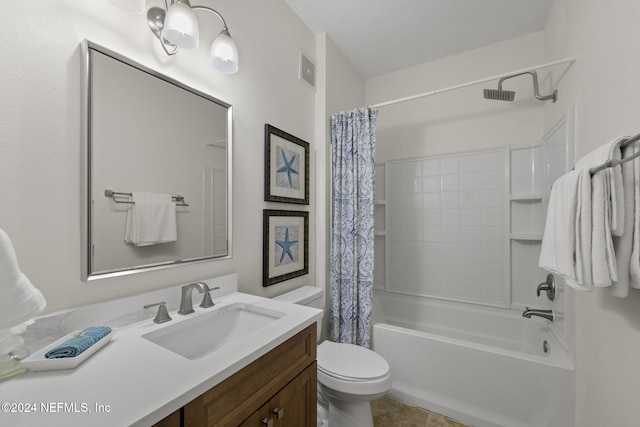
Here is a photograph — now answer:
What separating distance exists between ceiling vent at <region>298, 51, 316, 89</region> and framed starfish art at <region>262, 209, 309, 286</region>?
1007mm

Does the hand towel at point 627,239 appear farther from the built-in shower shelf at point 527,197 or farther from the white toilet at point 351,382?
the built-in shower shelf at point 527,197

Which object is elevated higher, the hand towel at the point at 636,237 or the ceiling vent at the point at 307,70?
the ceiling vent at the point at 307,70

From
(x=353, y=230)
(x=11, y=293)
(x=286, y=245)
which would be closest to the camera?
(x=11, y=293)

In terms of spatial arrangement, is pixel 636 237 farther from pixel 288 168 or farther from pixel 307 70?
pixel 307 70

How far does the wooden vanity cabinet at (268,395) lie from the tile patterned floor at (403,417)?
86 centimetres

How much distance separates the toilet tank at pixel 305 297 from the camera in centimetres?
161

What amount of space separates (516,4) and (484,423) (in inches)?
106

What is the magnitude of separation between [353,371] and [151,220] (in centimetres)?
120

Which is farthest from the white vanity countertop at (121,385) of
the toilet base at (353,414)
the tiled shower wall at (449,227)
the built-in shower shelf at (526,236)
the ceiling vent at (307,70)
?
the built-in shower shelf at (526,236)

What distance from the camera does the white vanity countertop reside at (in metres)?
0.49

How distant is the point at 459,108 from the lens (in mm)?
2424

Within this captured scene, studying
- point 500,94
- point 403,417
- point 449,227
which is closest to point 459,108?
point 500,94

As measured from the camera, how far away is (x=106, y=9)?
0.92m

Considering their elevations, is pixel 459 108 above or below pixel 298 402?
above
